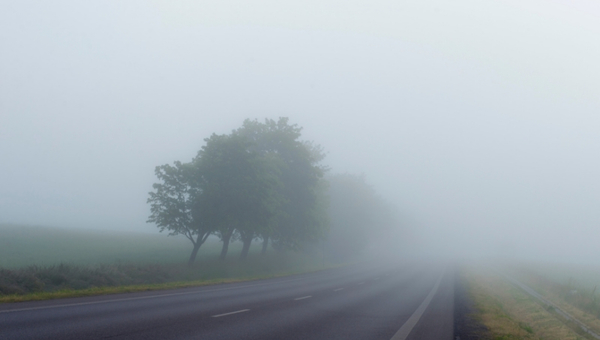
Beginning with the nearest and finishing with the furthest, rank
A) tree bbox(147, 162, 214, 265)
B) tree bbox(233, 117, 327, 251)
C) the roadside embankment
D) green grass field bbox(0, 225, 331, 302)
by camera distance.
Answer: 1. the roadside embankment
2. green grass field bbox(0, 225, 331, 302)
3. tree bbox(147, 162, 214, 265)
4. tree bbox(233, 117, 327, 251)

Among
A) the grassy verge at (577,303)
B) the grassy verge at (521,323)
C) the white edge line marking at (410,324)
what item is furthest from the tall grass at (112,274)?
the grassy verge at (577,303)

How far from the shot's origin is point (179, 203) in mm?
32188

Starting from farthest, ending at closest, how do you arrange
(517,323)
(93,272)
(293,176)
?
1. (293,176)
2. (93,272)
3. (517,323)

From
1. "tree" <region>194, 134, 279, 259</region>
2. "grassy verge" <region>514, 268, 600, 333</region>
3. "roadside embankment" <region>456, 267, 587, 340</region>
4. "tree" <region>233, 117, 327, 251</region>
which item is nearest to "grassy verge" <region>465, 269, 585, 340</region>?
"roadside embankment" <region>456, 267, 587, 340</region>

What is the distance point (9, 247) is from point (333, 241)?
137ft

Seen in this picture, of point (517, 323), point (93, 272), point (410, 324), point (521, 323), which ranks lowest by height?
point (521, 323)

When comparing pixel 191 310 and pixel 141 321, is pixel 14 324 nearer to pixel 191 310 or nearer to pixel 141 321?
pixel 141 321

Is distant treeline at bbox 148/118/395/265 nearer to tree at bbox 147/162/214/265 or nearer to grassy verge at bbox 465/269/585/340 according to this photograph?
tree at bbox 147/162/214/265

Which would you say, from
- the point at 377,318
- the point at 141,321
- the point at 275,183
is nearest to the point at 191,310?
the point at 141,321

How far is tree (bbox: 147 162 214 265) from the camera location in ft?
103

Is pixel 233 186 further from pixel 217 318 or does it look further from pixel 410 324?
pixel 410 324

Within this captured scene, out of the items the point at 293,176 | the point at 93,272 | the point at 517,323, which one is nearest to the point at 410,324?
the point at 517,323

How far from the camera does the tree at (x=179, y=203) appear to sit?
31.4 meters

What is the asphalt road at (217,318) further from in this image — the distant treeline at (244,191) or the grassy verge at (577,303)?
the distant treeline at (244,191)
